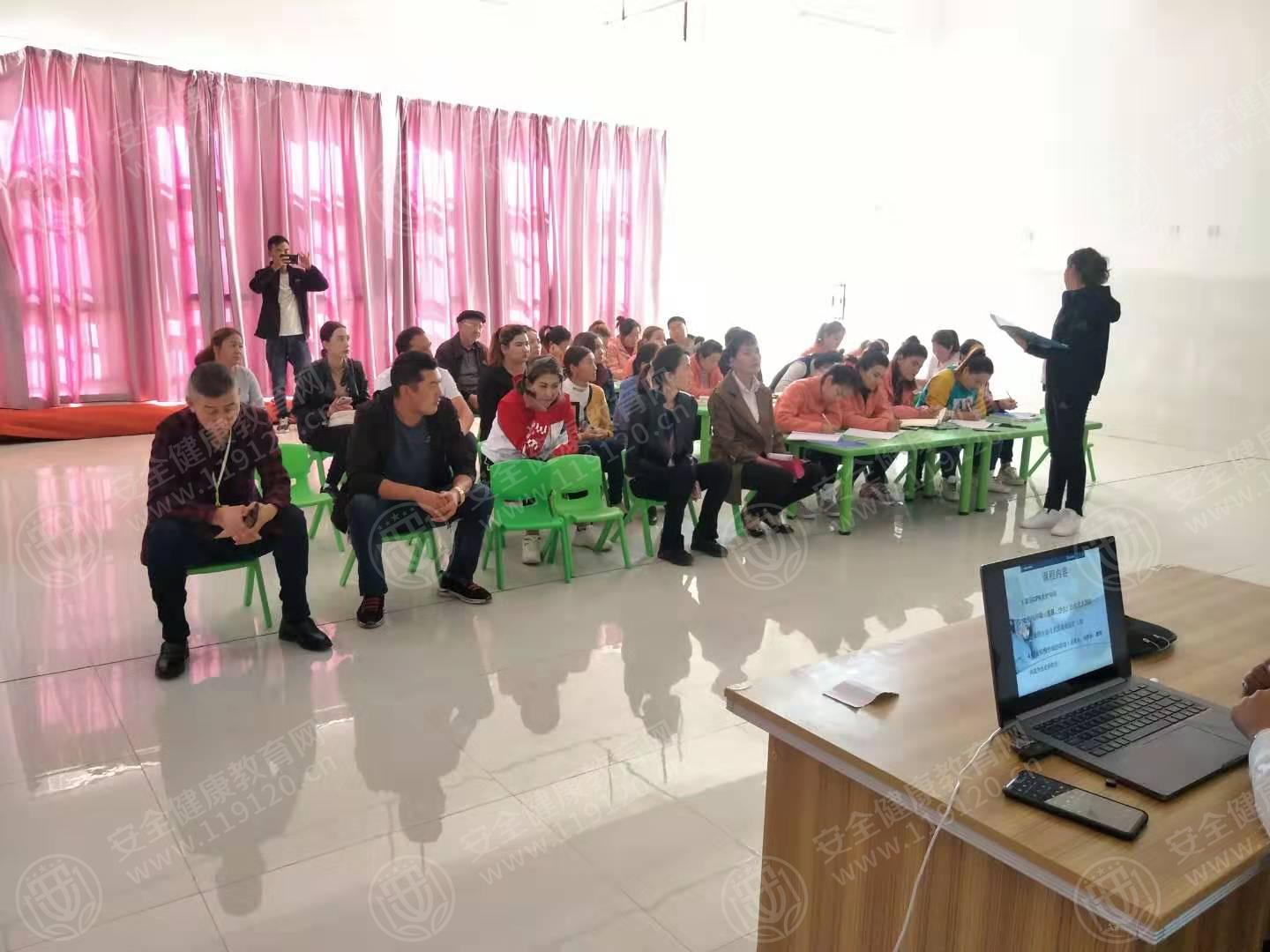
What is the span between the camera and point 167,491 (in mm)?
3480

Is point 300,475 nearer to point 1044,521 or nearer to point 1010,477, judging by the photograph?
point 1044,521

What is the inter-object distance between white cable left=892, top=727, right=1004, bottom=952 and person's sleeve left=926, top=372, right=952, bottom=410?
210 inches

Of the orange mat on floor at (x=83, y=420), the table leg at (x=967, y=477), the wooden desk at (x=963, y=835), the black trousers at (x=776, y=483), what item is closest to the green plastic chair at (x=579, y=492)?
the black trousers at (x=776, y=483)

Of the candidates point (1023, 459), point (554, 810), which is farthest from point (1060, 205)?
point (554, 810)

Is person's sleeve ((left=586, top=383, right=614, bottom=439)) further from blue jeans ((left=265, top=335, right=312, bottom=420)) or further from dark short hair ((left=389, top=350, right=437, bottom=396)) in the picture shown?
blue jeans ((left=265, top=335, right=312, bottom=420))

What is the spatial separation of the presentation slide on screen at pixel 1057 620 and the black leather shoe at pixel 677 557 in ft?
10.5

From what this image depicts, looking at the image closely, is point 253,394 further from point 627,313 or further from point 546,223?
point 627,313

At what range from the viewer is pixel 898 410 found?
655 centimetres

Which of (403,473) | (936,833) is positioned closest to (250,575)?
(403,473)

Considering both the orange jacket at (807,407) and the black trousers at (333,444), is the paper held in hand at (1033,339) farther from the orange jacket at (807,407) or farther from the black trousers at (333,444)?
the black trousers at (333,444)

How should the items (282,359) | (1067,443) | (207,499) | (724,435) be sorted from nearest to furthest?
(207,499)
(724,435)
(1067,443)
(282,359)

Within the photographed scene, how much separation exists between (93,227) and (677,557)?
6.00 metres

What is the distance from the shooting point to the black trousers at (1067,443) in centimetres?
572

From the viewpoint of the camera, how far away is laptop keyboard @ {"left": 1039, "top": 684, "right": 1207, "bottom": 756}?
1642mm
